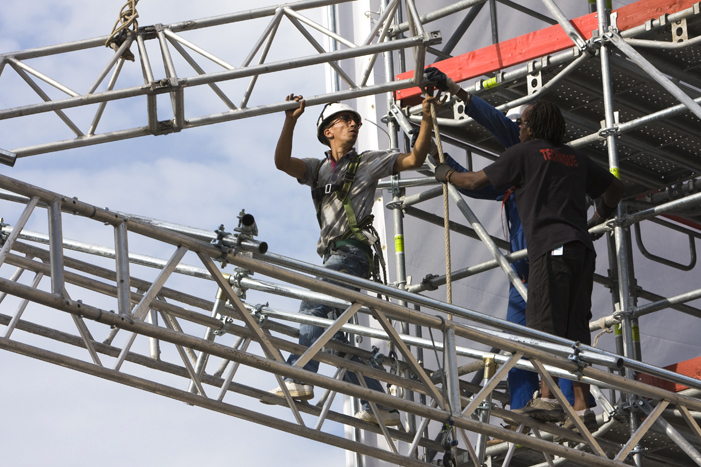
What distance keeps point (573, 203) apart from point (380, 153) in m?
1.36

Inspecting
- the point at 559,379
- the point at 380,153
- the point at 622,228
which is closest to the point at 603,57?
the point at 622,228

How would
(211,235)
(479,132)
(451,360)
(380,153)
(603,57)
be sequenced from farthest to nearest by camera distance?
(479,132) < (603,57) < (380,153) < (451,360) < (211,235)

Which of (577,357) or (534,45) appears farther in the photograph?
(534,45)

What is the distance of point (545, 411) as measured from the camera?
21.9 ft

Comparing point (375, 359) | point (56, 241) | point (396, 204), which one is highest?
point (396, 204)

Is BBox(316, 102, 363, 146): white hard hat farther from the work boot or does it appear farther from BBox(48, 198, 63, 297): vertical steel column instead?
BBox(48, 198, 63, 297): vertical steel column

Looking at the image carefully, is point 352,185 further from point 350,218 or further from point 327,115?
point 327,115

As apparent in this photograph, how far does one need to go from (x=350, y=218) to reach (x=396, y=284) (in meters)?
1.90

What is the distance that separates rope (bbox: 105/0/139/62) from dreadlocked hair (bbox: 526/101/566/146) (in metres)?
2.62

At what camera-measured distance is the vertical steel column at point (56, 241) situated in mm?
5375

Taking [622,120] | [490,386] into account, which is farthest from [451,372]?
[622,120]

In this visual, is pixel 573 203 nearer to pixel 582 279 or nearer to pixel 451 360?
pixel 582 279

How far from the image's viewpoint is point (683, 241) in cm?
1194

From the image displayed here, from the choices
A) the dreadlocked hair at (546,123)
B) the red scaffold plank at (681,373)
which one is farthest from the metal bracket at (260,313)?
the red scaffold plank at (681,373)
